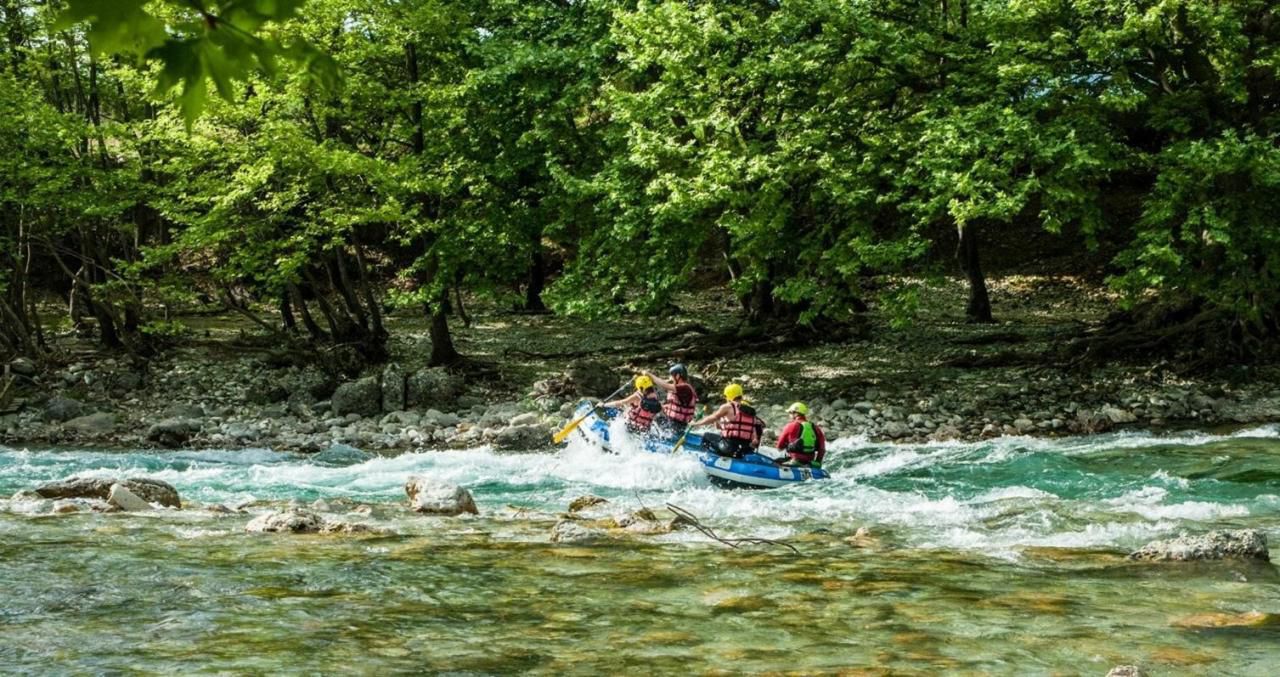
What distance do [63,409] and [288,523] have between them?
1306cm

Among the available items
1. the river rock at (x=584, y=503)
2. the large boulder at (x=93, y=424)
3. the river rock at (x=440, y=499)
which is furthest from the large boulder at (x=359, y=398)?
the river rock at (x=584, y=503)

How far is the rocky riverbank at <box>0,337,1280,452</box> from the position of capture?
57.9ft

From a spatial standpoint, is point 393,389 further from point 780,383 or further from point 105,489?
point 105,489

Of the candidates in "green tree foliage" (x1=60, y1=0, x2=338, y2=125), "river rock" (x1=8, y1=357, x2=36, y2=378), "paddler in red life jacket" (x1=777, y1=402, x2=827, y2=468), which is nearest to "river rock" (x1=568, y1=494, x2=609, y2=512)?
"paddler in red life jacket" (x1=777, y1=402, x2=827, y2=468)

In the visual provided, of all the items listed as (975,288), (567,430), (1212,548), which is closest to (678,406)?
(567,430)

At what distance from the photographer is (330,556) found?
8273mm

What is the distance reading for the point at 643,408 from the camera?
16750 mm

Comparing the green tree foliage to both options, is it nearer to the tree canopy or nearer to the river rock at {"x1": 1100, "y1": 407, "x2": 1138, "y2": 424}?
the tree canopy

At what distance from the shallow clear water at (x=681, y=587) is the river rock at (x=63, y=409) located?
798 cm

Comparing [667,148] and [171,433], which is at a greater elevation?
[667,148]

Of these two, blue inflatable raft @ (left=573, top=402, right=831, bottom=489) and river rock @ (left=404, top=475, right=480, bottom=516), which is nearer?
river rock @ (left=404, top=475, right=480, bottom=516)

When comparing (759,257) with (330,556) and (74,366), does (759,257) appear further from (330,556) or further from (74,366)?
(74,366)

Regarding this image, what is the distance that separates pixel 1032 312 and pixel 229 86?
1109 inches

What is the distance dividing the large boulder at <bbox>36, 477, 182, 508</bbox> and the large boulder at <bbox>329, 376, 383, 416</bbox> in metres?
8.89
